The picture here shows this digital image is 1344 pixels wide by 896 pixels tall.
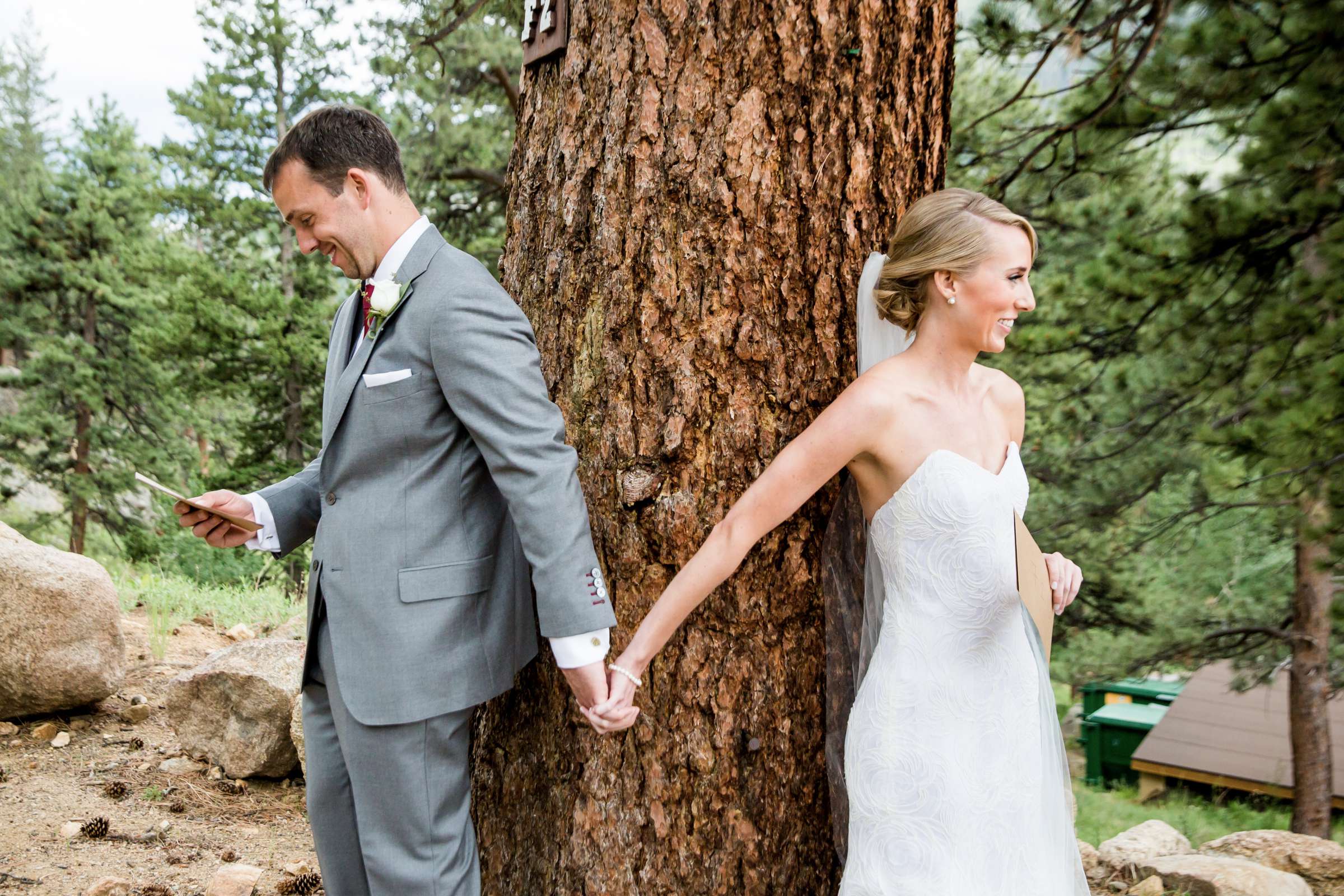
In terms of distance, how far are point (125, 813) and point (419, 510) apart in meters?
2.82

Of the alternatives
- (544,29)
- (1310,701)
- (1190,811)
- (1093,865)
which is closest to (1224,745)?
(1190,811)

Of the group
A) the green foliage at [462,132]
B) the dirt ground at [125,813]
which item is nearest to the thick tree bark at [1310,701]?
the dirt ground at [125,813]

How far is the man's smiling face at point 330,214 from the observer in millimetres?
2213

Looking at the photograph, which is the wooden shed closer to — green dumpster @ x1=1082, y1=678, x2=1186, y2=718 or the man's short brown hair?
green dumpster @ x1=1082, y1=678, x2=1186, y2=718

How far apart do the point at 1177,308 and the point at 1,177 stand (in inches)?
1438

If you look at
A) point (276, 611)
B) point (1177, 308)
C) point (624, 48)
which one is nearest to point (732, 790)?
point (624, 48)

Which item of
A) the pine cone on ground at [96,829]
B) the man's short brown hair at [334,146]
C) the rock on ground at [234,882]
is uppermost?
the man's short brown hair at [334,146]

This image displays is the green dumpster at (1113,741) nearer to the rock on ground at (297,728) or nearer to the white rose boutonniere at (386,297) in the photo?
the rock on ground at (297,728)

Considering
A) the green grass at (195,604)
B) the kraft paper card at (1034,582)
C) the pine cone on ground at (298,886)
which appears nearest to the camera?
the kraft paper card at (1034,582)

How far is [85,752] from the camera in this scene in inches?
184

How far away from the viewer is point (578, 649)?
2.17 metres

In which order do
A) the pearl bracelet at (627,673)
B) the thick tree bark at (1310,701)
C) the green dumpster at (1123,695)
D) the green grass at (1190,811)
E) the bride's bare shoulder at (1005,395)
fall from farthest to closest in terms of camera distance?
the green dumpster at (1123,695), the green grass at (1190,811), the thick tree bark at (1310,701), the bride's bare shoulder at (1005,395), the pearl bracelet at (627,673)

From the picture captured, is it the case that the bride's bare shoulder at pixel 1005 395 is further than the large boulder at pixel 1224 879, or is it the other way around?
the large boulder at pixel 1224 879

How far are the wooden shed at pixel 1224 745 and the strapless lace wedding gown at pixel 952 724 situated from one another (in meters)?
11.6
